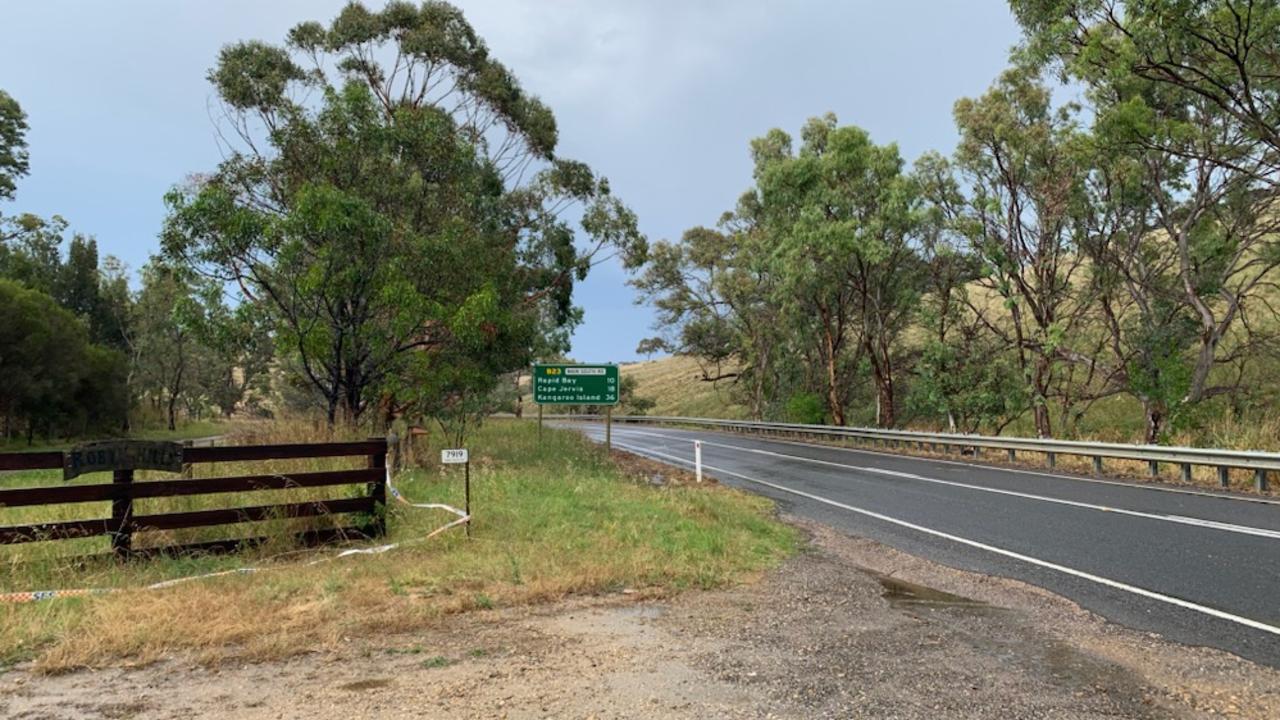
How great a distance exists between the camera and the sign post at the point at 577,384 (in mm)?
19750

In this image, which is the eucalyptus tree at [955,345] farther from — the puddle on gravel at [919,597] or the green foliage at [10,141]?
the green foliage at [10,141]

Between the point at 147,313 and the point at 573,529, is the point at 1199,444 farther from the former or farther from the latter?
the point at 147,313

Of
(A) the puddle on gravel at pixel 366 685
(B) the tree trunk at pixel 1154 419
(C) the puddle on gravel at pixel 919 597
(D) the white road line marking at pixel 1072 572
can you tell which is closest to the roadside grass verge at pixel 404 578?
(A) the puddle on gravel at pixel 366 685

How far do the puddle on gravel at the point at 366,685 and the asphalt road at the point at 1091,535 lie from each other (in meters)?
5.66

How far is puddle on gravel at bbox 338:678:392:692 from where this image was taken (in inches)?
171

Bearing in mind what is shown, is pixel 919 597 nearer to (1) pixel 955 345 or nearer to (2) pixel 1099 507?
(2) pixel 1099 507

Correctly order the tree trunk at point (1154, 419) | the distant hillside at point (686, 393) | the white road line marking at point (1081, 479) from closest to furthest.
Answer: the white road line marking at point (1081, 479)
the tree trunk at point (1154, 419)
the distant hillside at point (686, 393)

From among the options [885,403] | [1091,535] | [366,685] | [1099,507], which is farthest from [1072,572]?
[885,403]

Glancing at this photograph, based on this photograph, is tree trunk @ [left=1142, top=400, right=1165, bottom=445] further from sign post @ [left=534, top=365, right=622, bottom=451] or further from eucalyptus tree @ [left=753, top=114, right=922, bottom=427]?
sign post @ [left=534, top=365, right=622, bottom=451]

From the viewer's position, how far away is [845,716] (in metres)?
4.05

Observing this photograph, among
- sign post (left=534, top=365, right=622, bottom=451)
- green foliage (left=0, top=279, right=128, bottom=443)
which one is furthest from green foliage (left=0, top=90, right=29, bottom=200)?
sign post (left=534, top=365, right=622, bottom=451)

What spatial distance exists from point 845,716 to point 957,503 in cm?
932

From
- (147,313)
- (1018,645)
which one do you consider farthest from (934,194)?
(147,313)

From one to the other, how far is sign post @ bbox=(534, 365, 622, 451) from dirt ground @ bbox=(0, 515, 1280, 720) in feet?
44.0
